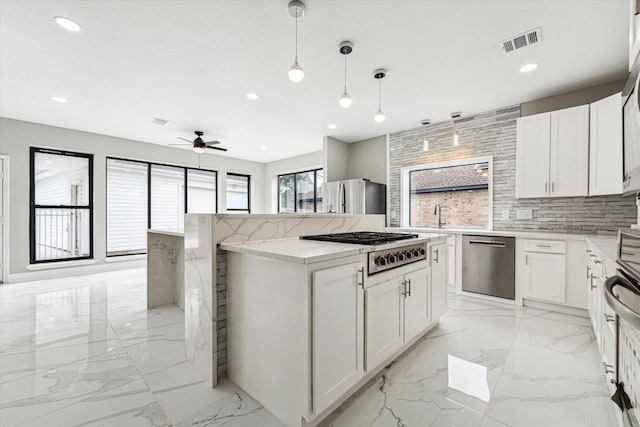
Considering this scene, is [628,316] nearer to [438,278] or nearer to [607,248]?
[607,248]

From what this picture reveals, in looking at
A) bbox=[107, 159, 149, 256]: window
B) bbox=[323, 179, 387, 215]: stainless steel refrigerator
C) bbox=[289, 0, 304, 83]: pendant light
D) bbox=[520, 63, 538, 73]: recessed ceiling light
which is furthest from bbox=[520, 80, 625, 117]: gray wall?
bbox=[107, 159, 149, 256]: window

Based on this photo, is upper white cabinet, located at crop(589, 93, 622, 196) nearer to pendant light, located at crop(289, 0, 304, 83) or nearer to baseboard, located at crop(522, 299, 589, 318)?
baseboard, located at crop(522, 299, 589, 318)

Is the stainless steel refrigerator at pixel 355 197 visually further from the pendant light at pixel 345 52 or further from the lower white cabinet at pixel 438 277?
the pendant light at pixel 345 52

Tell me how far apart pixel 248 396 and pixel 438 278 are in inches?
74.7

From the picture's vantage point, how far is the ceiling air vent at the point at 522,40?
2.34 meters

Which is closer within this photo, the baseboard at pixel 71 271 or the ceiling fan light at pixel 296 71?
Answer: the ceiling fan light at pixel 296 71

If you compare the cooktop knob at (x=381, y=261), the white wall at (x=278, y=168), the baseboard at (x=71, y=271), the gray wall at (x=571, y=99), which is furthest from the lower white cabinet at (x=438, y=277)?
the baseboard at (x=71, y=271)

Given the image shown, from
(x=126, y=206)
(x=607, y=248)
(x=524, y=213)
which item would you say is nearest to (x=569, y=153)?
(x=524, y=213)

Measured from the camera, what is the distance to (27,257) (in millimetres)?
4633

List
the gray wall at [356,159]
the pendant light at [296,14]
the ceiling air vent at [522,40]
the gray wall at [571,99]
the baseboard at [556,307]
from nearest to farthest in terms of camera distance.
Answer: the pendant light at [296,14], the ceiling air vent at [522,40], the baseboard at [556,307], the gray wall at [571,99], the gray wall at [356,159]

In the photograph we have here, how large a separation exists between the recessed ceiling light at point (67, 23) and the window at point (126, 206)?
4.06 m

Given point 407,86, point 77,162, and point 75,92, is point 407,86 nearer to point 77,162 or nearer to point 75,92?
point 75,92

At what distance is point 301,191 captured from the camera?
749 cm

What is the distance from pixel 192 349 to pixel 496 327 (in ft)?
9.35
